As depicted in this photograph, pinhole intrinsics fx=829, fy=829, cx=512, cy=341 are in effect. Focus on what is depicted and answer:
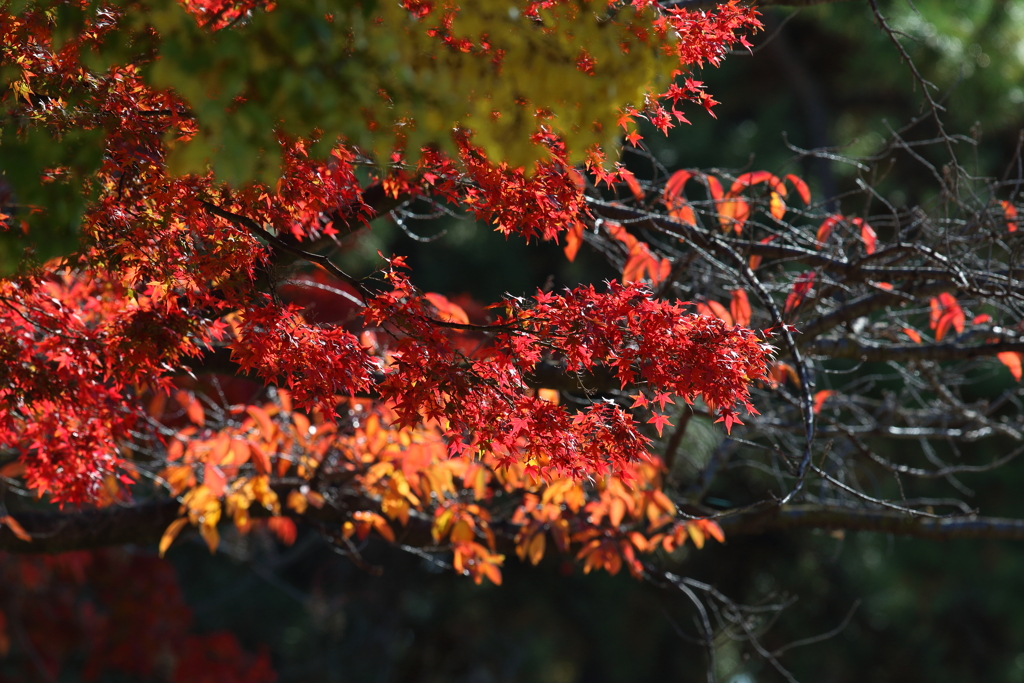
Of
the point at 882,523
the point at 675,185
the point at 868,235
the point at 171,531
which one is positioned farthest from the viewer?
the point at 882,523

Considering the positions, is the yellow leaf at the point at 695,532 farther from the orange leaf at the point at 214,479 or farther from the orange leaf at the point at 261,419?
the orange leaf at the point at 214,479

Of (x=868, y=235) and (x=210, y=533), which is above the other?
(x=868, y=235)

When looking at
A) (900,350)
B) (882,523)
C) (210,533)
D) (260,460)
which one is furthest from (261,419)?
(882,523)

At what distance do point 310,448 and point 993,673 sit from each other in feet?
23.4

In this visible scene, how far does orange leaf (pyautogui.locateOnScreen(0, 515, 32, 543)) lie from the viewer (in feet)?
9.51

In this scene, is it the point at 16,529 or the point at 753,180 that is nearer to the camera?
the point at 753,180

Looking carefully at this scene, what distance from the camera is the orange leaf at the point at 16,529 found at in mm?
2898

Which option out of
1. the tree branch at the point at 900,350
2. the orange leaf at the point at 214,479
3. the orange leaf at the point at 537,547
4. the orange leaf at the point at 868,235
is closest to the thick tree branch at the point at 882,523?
the tree branch at the point at 900,350

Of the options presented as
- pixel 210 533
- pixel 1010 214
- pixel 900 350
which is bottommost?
pixel 210 533

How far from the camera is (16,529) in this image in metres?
2.89

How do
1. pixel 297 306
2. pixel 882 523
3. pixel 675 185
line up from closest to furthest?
pixel 297 306
pixel 675 185
pixel 882 523

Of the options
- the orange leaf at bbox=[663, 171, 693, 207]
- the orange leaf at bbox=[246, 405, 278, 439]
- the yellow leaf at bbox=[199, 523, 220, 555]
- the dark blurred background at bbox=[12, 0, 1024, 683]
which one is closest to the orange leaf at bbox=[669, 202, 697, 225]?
the orange leaf at bbox=[663, 171, 693, 207]

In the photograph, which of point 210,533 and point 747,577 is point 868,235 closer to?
point 210,533

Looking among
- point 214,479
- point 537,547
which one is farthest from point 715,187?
point 214,479
